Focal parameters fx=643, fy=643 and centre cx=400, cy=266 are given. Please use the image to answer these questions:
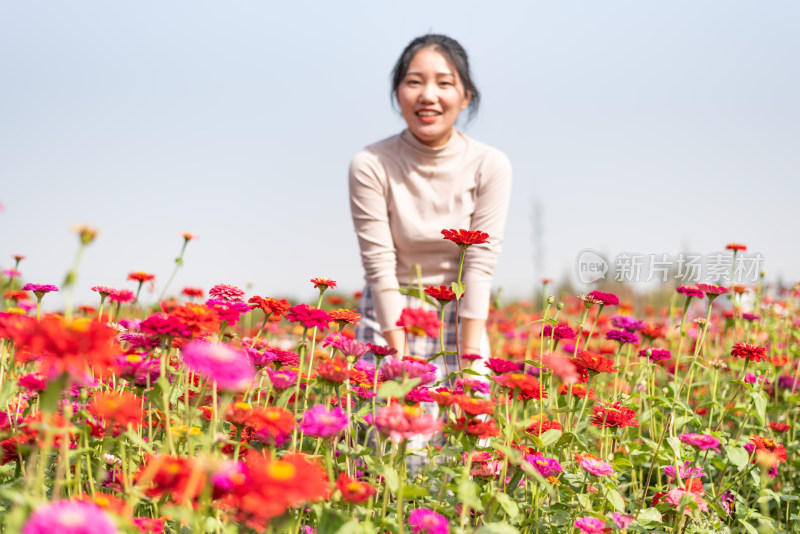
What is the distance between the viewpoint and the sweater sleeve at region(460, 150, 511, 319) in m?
2.56

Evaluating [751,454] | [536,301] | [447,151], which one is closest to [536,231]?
[536,301]

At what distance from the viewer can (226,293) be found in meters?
1.38

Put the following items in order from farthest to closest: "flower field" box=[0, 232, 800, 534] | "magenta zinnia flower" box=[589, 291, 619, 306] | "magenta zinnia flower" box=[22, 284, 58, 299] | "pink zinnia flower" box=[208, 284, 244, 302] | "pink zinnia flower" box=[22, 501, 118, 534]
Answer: "magenta zinnia flower" box=[589, 291, 619, 306], "magenta zinnia flower" box=[22, 284, 58, 299], "pink zinnia flower" box=[208, 284, 244, 302], "flower field" box=[0, 232, 800, 534], "pink zinnia flower" box=[22, 501, 118, 534]

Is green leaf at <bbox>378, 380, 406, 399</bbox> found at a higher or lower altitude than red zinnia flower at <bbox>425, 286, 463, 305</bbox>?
lower

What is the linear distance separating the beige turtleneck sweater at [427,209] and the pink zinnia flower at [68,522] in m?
1.90

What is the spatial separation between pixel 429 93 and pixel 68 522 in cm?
214

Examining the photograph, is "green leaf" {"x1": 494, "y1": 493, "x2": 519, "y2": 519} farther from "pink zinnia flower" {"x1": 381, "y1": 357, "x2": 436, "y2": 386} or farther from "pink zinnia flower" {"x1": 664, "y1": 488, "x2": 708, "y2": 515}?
"pink zinnia flower" {"x1": 664, "y1": 488, "x2": 708, "y2": 515}

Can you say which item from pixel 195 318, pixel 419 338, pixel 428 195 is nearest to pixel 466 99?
pixel 428 195

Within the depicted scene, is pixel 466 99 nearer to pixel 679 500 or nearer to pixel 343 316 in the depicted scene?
pixel 343 316

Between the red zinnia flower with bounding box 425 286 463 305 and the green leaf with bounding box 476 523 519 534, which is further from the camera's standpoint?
the red zinnia flower with bounding box 425 286 463 305

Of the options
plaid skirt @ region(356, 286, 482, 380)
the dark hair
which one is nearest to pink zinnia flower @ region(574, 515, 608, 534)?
plaid skirt @ region(356, 286, 482, 380)

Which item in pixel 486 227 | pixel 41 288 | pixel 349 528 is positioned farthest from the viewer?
pixel 486 227

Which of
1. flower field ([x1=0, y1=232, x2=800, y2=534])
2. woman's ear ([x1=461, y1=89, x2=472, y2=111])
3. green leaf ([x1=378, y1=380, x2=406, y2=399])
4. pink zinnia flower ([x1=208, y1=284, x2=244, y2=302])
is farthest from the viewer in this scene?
woman's ear ([x1=461, y1=89, x2=472, y2=111])

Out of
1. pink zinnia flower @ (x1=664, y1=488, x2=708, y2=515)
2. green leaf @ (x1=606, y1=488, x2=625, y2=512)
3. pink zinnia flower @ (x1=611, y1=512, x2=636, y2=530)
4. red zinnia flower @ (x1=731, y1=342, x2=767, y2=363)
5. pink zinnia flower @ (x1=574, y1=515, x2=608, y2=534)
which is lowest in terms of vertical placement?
pink zinnia flower @ (x1=664, y1=488, x2=708, y2=515)
